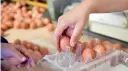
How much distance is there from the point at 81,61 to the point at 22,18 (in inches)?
38.1

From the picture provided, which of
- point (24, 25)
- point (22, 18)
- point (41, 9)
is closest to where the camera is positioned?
point (24, 25)

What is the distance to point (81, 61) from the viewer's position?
0.79m

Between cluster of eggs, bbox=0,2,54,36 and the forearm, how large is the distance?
685mm

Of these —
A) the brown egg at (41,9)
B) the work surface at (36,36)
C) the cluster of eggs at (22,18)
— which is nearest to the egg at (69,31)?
the work surface at (36,36)

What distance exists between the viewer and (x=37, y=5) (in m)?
1.84

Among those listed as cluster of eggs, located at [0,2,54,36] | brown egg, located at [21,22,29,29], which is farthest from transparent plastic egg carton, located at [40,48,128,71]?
brown egg, located at [21,22,29,29]

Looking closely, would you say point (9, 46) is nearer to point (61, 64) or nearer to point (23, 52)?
point (23, 52)

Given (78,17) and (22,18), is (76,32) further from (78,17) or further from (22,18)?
(22,18)

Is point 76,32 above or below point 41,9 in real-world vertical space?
above

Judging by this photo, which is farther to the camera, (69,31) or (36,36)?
(36,36)

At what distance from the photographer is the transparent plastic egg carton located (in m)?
0.77

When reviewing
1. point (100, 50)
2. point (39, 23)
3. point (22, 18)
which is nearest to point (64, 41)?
point (100, 50)

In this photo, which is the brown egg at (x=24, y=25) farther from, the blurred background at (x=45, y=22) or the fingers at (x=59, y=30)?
the fingers at (x=59, y=30)

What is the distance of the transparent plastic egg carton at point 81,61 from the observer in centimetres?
77
